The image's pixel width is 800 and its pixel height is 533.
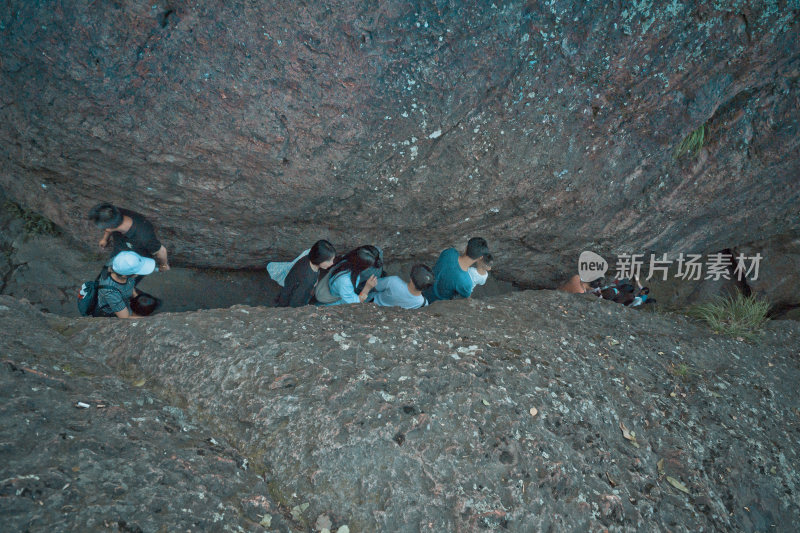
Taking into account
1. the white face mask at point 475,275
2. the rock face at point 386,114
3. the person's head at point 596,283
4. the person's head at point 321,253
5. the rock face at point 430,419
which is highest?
the rock face at point 386,114

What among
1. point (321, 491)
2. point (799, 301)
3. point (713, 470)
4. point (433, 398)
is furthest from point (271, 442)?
point (799, 301)

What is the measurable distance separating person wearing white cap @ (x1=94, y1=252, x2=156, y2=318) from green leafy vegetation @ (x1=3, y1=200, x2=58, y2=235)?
1.40 meters

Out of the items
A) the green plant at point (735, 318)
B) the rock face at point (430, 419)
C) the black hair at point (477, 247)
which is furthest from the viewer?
the green plant at point (735, 318)

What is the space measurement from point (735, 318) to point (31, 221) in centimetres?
578

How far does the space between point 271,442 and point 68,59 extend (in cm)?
228

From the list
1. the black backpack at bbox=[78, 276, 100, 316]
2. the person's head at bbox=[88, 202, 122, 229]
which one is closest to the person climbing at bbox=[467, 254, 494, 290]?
the person's head at bbox=[88, 202, 122, 229]

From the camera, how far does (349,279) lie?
9.79 feet

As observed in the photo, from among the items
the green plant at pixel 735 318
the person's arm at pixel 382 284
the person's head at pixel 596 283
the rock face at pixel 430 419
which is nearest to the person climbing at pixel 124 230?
the rock face at pixel 430 419

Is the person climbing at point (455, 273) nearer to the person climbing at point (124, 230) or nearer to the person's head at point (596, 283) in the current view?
the person's head at point (596, 283)

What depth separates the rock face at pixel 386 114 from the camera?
2461 mm

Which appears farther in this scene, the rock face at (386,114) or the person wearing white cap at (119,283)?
the person wearing white cap at (119,283)

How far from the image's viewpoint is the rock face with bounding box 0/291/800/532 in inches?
65.9

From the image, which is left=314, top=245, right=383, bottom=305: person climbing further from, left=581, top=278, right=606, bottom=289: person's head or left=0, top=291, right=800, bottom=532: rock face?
left=581, top=278, right=606, bottom=289: person's head

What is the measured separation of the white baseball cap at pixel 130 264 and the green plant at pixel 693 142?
3.83m
